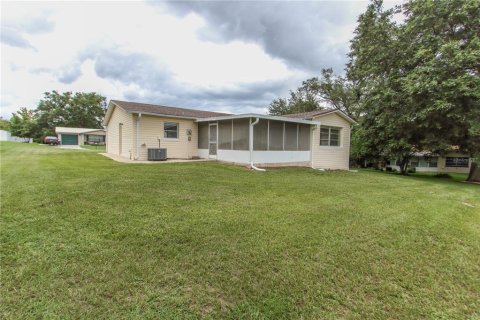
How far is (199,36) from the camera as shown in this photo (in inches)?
463

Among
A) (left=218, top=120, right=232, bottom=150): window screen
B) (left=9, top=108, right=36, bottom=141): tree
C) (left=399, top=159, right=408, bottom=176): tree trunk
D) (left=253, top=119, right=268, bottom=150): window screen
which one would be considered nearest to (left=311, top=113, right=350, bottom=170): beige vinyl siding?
(left=253, top=119, right=268, bottom=150): window screen

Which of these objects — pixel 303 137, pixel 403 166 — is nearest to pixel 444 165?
pixel 403 166

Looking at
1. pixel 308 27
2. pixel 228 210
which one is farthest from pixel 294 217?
pixel 308 27

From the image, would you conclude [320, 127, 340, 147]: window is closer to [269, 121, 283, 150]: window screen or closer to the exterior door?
[269, 121, 283, 150]: window screen

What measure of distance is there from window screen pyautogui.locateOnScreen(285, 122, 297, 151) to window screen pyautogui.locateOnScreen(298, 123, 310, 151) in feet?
1.17

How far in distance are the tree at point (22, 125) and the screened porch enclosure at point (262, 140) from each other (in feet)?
139

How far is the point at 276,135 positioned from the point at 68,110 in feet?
151

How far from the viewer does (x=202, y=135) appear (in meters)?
13.4

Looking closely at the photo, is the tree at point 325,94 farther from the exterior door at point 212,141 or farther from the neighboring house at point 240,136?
the exterior door at point 212,141

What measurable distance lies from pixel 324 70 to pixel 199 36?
18370mm

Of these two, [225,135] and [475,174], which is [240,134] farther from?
[475,174]

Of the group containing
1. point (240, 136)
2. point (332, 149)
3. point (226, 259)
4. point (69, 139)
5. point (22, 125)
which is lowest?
point (226, 259)

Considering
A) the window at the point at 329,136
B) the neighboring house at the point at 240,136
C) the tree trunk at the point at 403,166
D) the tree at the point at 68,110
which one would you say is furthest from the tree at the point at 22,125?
the tree trunk at the point at 403,166

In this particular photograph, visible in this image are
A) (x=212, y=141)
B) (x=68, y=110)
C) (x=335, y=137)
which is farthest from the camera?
(x=68, y=110)
